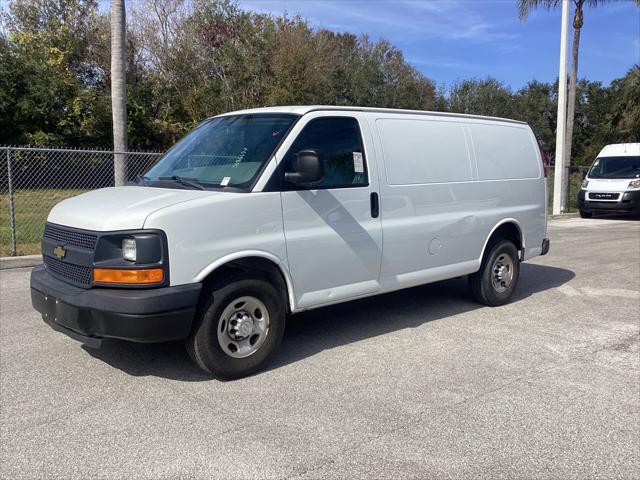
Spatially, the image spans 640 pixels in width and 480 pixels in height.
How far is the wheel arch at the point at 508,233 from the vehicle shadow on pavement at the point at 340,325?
696 millimetres

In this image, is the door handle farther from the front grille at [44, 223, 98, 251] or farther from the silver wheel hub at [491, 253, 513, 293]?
the front grille at [44, 223, 98, 251]

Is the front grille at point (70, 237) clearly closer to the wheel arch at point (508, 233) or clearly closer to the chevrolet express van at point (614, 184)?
the wheel arch at point (508, 233)

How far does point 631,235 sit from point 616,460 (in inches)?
494

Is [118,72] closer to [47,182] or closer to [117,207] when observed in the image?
[47,182]

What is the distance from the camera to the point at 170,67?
1036 inches

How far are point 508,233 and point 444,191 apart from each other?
1.54 metres

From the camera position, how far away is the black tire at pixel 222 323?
14.1 feet

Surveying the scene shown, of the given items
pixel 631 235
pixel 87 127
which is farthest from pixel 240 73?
pixel 631 235

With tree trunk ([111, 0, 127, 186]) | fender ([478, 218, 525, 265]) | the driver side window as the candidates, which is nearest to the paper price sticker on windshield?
the driver side window

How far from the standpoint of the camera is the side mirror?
4.52m

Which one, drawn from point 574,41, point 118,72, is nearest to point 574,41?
point 574,41

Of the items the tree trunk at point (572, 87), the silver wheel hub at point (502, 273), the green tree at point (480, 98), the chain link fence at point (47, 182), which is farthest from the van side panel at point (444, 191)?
the green tree at point (480, 98)

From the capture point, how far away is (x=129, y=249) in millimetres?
4051

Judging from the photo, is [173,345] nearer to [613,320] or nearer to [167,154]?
[167,154]
